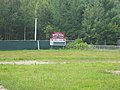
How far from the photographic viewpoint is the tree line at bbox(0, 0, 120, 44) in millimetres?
63656

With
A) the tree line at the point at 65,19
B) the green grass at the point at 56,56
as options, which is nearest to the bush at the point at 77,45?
the tree line at the point at 65,19

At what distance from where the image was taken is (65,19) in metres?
69.1

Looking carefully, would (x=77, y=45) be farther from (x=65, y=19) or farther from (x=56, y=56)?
(x=56, y=56)

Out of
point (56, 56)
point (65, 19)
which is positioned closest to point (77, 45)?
point (65, 19)

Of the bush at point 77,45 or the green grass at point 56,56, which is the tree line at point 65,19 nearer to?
the bush at point 77,45

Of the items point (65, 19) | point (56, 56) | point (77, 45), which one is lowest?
point (56, 56)

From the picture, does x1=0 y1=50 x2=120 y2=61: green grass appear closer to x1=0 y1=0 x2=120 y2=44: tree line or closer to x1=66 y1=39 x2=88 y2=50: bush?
x1=66 y1=39 x2=88 y2=50: bush

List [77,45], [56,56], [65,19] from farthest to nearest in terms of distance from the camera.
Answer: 1. [65,19]
2. [77,45]
3. [56,56]

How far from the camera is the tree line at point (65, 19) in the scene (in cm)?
6366

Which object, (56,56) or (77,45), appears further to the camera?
(77,45)

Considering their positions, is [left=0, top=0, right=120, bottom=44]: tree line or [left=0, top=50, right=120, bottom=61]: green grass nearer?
[left=0, top=50, right=120, bottom=61]: green grass

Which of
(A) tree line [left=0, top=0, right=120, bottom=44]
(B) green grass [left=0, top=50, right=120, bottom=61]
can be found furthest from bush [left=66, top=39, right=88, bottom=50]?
(B) green grass [left=0, top=50, right=120, bottom=61]

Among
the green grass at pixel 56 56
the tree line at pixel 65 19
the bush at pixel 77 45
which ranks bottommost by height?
the green grass at pixel 56 56

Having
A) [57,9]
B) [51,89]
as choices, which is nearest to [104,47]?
[57,9]
